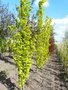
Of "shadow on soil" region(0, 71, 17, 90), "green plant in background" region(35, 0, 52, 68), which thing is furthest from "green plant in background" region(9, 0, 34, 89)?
"green plant in background" region(35, 0, 52, 68)

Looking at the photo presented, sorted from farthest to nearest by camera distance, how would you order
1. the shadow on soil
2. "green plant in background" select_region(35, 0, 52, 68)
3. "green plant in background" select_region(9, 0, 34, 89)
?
1. "green plant in background" select_region(35, 0, 52, 68)
2. the shadow on soil
3. "green plant in background" select_region(9, 0, 34, 89)

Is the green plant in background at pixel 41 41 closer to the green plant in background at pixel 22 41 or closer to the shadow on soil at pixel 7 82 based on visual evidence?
the shadow on soil at pixel 7 82

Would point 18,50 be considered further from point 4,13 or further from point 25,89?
point 4,13

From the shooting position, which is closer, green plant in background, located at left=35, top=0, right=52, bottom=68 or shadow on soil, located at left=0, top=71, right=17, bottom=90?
shadow on soil, located at left=0, top=71, right=17, bottom=90

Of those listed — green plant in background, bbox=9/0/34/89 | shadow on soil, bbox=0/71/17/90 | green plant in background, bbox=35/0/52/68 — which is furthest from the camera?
green plant in background, bbox=35/0/52/68

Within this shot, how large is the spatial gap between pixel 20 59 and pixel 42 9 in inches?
330

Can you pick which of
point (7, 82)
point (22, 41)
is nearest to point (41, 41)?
point (7, 82)

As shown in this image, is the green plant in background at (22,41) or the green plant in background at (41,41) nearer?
the green plant in background at (22,41)

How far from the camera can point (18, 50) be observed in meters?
15.4

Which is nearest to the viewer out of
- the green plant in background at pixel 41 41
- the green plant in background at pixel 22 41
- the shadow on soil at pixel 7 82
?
the green plant in background at pixel 22 41

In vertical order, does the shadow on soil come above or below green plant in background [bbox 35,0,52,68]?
below

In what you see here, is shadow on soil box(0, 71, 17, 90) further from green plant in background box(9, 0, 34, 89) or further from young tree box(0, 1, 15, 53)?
young tree box(0, 1, 15, 53)

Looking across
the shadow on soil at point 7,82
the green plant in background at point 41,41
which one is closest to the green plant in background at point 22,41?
the shadow on soil at point 7,82

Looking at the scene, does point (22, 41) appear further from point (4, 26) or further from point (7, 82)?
point (4, 26)
